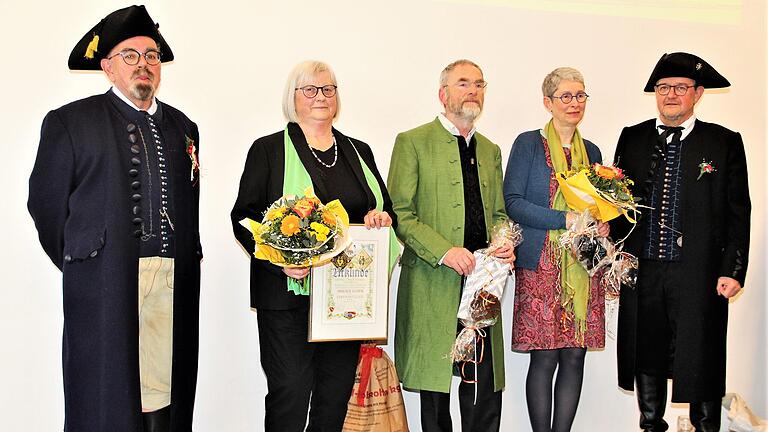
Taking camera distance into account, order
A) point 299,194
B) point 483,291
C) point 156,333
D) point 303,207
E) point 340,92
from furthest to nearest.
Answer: point 340,92, point 483,291, point 299,194, point 156,333, point 303,207

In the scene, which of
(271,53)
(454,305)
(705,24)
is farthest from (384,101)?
(705,24)

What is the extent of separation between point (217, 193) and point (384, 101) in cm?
109

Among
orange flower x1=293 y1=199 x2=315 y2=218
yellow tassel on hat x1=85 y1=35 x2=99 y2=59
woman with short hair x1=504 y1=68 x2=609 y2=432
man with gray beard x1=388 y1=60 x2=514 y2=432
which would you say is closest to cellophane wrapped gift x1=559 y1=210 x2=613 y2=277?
woman with short hair x1=504 y1=68 x2=609 y2=432

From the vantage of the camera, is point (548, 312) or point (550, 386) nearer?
point (548, 312)

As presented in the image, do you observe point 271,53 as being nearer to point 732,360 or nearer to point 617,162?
point 617,162

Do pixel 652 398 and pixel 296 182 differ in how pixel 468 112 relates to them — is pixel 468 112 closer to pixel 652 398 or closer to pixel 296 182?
pixel 296 182

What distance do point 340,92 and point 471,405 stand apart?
1877 millimetres

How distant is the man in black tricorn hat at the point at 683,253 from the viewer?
4211mm

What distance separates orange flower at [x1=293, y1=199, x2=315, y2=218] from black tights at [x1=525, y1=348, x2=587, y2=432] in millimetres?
1628

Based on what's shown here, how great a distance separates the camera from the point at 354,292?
145 inches

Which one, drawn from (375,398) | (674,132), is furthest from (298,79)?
(674,132)

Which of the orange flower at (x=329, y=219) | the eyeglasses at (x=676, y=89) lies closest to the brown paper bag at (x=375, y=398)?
the orange flower at (x=329, y=219)

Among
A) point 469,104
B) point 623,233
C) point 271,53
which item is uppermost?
point 271,53

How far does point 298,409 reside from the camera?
359 centimetres
